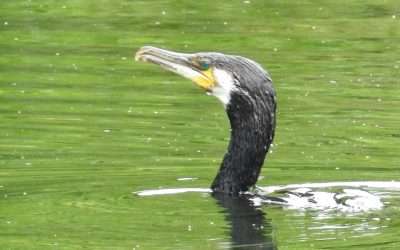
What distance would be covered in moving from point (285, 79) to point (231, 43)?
240cm

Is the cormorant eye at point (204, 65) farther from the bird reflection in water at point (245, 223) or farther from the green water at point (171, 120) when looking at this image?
the bird reflection in water at point (245, 223)

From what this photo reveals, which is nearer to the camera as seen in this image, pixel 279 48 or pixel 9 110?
pixel 9 110

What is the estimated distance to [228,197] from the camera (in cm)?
1218

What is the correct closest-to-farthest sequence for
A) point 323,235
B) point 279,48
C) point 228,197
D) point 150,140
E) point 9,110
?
point 323,235, point 228,197, point 150,140, point 9,110, point 279,48

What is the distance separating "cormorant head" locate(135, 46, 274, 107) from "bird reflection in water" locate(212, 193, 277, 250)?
66 cm

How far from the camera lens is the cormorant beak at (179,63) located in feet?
40.7

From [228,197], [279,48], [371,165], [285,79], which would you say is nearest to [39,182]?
[228,197]

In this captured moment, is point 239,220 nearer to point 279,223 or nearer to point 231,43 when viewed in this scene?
point 279,223

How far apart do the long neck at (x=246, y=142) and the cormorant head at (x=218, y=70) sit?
80mm

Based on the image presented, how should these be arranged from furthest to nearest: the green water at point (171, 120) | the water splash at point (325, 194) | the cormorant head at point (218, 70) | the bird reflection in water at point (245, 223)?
the cormorant head at point (218, 70), the water splash at point (325, 194), the green water at point (171, 120), the bird reflection in water at point (245, 223)

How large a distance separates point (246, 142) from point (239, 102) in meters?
0.27

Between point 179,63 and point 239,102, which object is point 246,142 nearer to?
point 239,102

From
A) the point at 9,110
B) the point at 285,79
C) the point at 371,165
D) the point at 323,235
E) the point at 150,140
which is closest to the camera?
the point at 323,235

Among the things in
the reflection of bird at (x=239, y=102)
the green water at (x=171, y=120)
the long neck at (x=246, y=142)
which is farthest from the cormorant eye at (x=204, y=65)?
the green water at (x=171, y=120)
